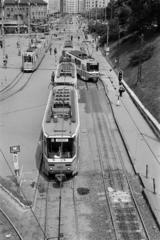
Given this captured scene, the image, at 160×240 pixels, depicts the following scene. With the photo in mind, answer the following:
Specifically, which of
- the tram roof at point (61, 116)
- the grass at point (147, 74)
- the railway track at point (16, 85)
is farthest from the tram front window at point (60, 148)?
the railway track at point (16, 85)

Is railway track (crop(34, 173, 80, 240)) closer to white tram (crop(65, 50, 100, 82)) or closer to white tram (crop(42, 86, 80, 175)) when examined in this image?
white tram (crop(42, 86, 80, 175))

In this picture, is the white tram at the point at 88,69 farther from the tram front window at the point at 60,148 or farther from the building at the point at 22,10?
the building at the point at 22,10

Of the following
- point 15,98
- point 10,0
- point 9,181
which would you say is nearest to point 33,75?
point 15,98

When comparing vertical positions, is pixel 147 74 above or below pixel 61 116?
above

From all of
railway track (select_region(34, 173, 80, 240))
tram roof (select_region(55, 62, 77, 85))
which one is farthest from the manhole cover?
tram roof (select_region(55, 62, 77, 85))

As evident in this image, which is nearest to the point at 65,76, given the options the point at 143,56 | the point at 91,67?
the point at 91,67

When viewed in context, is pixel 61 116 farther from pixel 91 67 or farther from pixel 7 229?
pixel 91 67
